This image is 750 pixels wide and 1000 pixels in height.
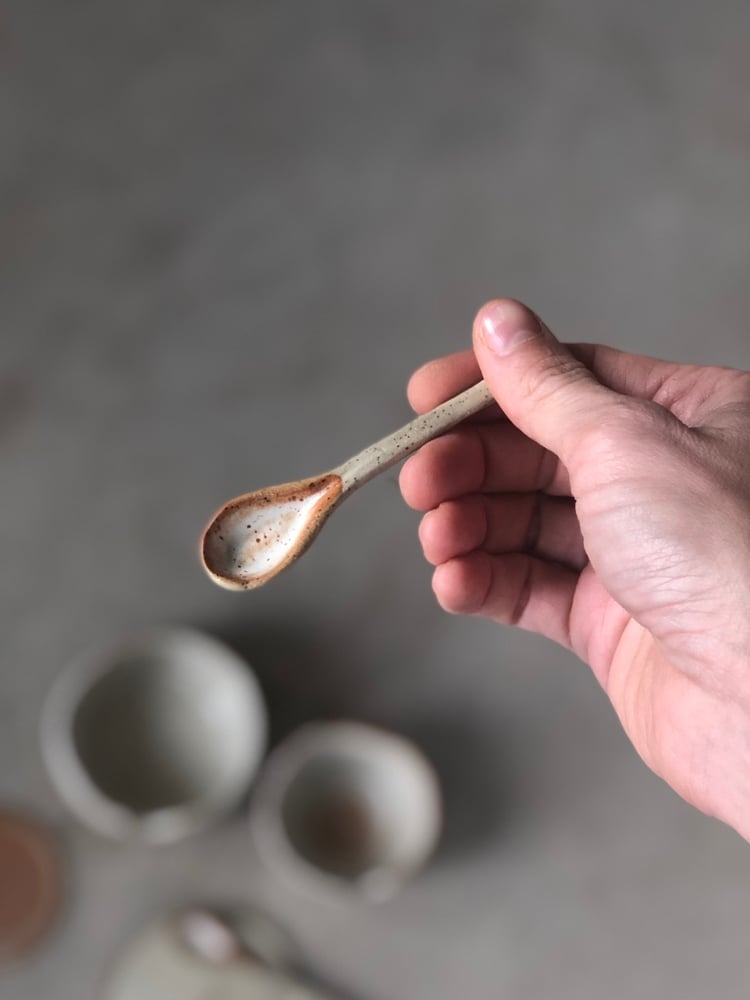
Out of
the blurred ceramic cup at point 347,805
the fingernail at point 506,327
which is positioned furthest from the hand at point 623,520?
the blurred ceramic cup at point 347,805

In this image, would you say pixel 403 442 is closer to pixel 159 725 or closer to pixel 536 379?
pixel 536 379

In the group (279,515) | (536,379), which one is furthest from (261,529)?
(536,379)

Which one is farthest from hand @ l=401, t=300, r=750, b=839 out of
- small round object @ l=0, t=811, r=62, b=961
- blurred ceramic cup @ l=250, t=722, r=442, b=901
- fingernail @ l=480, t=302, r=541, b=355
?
small round object @ l=0, t=811, r=62, b=961

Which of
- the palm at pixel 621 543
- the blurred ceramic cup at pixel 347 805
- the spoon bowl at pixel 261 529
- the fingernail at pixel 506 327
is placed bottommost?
the blurred ceramic cup at pixel 347 805

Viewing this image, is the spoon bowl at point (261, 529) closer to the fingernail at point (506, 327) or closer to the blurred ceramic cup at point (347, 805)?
the fingernail at point (506, 327)

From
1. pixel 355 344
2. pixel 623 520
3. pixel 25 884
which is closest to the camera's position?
pixel 623 520

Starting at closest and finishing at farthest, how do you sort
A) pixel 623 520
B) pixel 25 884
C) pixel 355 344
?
pixel 623 520 < pixel 25 884 < pixel 355 344
